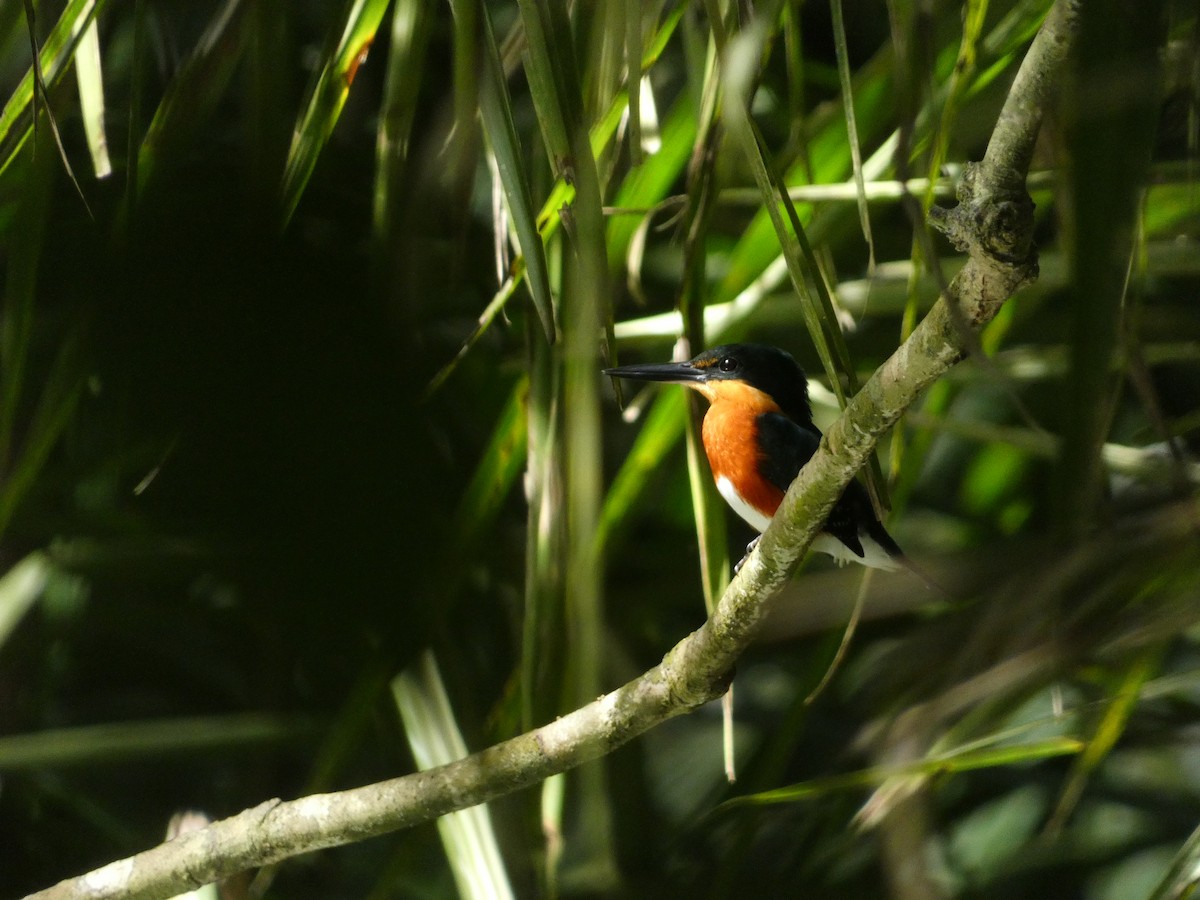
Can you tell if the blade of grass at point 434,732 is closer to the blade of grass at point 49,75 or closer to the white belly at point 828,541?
the white belly at point 828,541

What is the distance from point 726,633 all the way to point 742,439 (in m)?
0.73

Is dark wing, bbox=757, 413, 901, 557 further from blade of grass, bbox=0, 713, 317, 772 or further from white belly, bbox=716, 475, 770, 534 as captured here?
blade of grass, bbox=0, 713, 317, 772

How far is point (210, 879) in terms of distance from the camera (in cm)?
110

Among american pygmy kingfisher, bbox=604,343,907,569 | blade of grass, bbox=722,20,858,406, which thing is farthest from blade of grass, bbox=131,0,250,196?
american pygmy kingfisher, bbox=604,343,907,569

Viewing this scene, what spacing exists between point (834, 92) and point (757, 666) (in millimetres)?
1208

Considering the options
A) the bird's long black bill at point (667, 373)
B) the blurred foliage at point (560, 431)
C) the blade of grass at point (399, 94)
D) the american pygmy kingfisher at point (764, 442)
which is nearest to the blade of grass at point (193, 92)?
the blurred foliage at point (560, 431)

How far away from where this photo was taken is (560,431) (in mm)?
1181

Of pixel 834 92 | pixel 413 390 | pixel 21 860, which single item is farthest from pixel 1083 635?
pixel 21 860

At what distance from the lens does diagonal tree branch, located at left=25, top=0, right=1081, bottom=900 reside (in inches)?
22.8

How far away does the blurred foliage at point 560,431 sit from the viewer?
0.46 meters

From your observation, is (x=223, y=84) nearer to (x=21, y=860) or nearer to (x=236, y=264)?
(x=236, y=264)

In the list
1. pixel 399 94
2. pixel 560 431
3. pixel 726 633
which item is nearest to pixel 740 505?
pixel 560 431

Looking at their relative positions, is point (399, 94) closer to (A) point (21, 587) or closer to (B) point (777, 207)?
(B) point (777, 207)

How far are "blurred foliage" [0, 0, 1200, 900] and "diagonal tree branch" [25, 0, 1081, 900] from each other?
1.9 inches
